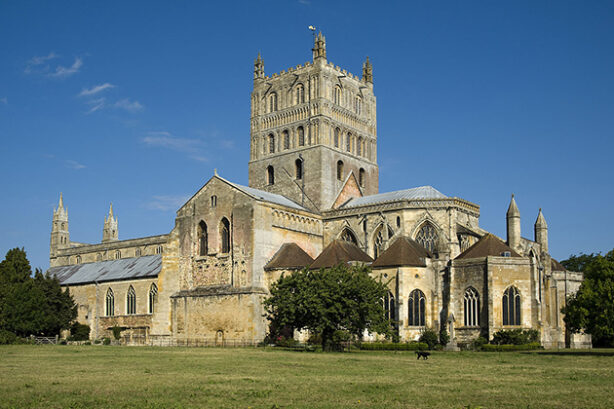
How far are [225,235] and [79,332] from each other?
802 inches

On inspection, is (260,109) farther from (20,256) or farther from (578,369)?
(578,369)

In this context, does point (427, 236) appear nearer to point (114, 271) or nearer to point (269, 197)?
point (269, 197)

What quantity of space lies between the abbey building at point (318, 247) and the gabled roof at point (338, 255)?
0.63 ft

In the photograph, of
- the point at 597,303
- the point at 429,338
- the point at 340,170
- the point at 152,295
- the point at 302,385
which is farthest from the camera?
the point at 340,170

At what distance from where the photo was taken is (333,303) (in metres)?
48.7

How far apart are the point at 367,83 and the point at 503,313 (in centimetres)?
3557

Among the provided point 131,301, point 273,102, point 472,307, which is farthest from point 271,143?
point 472,307

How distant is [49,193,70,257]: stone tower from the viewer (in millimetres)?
112419

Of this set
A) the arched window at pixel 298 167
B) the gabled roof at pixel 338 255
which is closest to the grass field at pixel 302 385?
the gabled roof at pixel 338 255

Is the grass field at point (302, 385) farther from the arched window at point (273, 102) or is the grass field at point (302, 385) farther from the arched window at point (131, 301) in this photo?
the arched window at point (273, 102)

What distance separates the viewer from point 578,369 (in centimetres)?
3028

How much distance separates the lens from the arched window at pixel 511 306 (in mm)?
55406

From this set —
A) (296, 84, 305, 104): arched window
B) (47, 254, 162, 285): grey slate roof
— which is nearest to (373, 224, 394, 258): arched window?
(296, 84, 305, 104): arched window

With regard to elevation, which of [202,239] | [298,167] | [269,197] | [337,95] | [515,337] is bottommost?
[515,337]
